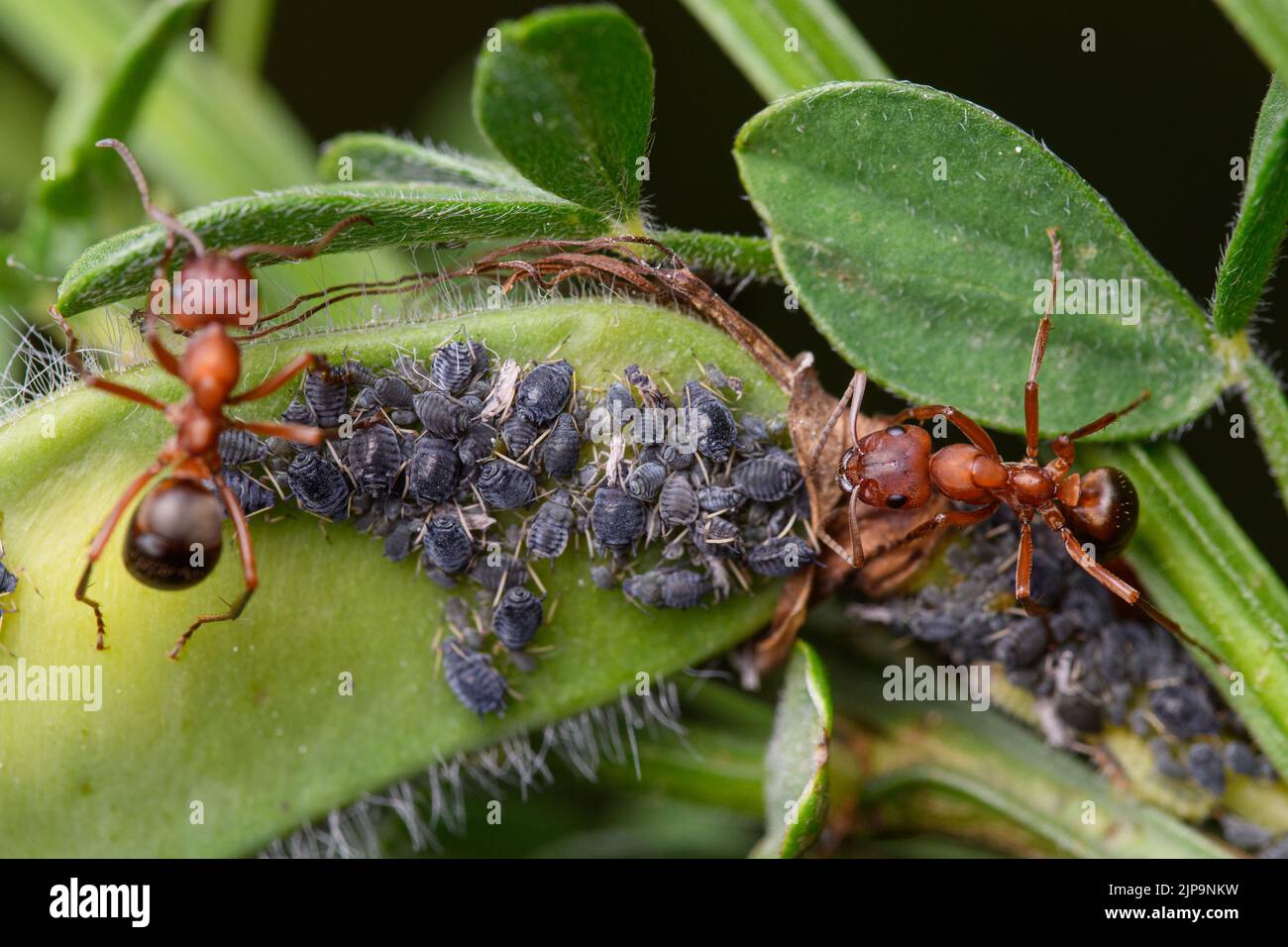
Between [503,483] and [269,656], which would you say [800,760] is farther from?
[269,656]

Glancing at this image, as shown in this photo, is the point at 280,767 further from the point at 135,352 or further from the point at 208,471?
the point at 135,352

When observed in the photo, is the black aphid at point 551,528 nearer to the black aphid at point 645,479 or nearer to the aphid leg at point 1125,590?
the black aphid at point 645,479

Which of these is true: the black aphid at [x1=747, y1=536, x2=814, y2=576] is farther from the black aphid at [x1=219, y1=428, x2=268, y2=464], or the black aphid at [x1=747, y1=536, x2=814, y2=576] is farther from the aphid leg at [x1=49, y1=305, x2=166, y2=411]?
the aphid leg at [x1=49, y1=305, x2=166, y2=411]

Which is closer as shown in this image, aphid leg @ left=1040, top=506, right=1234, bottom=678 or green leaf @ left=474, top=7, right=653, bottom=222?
green leaf @ left=474, top=7, right=653, bottom=222

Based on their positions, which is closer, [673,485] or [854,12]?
[673,485]

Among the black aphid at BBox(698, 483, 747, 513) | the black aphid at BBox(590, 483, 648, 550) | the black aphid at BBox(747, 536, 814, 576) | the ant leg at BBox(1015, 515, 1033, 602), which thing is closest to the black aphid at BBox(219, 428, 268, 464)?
the black aphid at BBox(590, 483, 648, 550)

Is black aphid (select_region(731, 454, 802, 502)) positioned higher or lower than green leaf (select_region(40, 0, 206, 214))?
lower

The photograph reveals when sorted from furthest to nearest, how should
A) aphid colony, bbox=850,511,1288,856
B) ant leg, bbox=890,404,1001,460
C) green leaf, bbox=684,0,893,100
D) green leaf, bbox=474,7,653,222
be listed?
green leaf, bbox=684,0,893,100 < aphid colony, bbox=850,511,1288,856 < ant leg, bbox=890,404,1001,460 < green leaf, bbox=474,7,653,222
